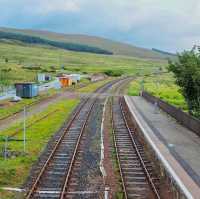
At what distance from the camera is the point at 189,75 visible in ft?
120

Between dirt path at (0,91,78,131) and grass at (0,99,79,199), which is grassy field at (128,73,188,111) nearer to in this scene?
grass at (0,99,79,199)

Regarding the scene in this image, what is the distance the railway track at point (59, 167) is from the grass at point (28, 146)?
804mm

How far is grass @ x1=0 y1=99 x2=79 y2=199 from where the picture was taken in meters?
20.4

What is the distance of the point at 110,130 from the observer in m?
35.1

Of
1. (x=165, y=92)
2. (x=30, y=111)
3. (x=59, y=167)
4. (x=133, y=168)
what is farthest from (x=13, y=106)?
(x=165, y=92)

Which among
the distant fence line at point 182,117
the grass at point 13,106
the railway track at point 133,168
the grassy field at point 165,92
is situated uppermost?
the distant fence line at point 182,117

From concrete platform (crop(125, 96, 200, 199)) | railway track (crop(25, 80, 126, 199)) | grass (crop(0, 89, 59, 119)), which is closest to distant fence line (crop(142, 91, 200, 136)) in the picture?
concrete platform (crop(125, 96, 200, 199))

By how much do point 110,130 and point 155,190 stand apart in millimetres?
16903

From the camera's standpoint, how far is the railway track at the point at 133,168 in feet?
59.9

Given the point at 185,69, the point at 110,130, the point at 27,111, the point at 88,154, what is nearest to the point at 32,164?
the point at 88,154

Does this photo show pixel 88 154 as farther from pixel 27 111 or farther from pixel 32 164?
pixel 27 111

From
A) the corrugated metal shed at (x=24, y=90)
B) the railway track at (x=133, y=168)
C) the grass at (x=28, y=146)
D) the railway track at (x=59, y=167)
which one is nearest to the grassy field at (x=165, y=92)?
the railway track at (x=133, y=168)

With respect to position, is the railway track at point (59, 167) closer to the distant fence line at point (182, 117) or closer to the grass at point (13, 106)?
the distant fence line at point (182, 117)

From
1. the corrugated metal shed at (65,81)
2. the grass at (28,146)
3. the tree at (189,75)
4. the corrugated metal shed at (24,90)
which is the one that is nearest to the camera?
the grass at (28,146)
